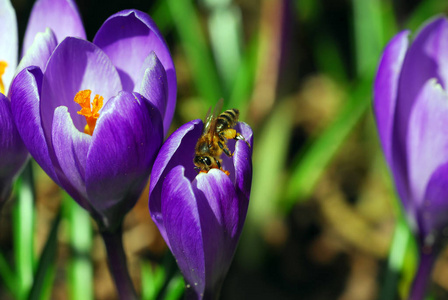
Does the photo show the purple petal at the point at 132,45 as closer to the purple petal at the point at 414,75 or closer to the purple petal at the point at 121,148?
the purple petal at the point at 121,148

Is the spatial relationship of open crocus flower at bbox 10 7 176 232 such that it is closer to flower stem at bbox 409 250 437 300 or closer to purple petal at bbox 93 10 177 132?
purple petal at bbox 93 10 177 132

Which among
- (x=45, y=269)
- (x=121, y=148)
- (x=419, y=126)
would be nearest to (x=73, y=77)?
(x=121, y=148)

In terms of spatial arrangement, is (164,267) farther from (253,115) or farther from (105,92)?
(253,115)

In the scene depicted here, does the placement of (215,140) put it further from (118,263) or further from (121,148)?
(118,263)

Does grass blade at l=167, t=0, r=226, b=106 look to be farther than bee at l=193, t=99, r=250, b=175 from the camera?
Yes

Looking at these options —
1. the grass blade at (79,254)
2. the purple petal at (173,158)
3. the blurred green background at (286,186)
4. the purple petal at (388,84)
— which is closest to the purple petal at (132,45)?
the purple petal at (173,158)

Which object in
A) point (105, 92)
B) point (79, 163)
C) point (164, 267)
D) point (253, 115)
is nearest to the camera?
point (79, 163)

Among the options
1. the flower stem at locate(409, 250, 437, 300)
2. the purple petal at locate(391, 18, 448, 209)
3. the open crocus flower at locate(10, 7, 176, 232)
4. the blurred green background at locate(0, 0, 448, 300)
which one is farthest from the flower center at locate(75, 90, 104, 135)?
the blurred green background at locate(0, 0, 448, 300)

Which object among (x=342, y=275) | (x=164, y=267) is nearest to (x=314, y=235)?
(x=342, y=275)
